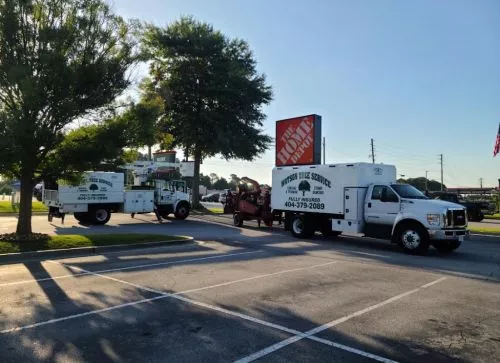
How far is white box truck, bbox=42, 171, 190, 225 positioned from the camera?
23.2 metres

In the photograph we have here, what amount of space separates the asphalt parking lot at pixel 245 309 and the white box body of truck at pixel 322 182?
5094 mm

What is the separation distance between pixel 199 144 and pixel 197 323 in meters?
30.8

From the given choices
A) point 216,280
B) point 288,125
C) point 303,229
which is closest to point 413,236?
point 303,229

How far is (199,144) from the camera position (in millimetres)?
36594

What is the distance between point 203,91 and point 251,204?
49.8 ft

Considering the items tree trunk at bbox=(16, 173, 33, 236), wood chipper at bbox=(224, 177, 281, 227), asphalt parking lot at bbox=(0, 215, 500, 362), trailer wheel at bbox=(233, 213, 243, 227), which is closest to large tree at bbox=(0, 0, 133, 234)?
tree trunk at bbox=(16, 173, 33, 236)

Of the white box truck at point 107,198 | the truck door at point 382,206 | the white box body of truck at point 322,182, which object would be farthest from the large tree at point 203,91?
the truck door at point 382,206

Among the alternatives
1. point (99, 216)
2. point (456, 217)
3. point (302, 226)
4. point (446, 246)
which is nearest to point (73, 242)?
point (302, 226)

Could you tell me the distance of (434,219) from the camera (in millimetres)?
14609

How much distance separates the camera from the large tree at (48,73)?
487 inches

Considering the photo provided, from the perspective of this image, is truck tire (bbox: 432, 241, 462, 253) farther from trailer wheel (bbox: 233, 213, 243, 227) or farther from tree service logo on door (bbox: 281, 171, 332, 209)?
trailer wheel (bbox: 233, 213, 243, 227)

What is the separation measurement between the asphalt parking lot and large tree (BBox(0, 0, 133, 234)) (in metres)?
3.36

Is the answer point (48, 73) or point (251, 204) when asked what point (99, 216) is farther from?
point (48, 73)

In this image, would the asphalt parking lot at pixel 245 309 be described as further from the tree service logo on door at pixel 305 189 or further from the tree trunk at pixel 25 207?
the tree service logo on door at pixel 305 189
